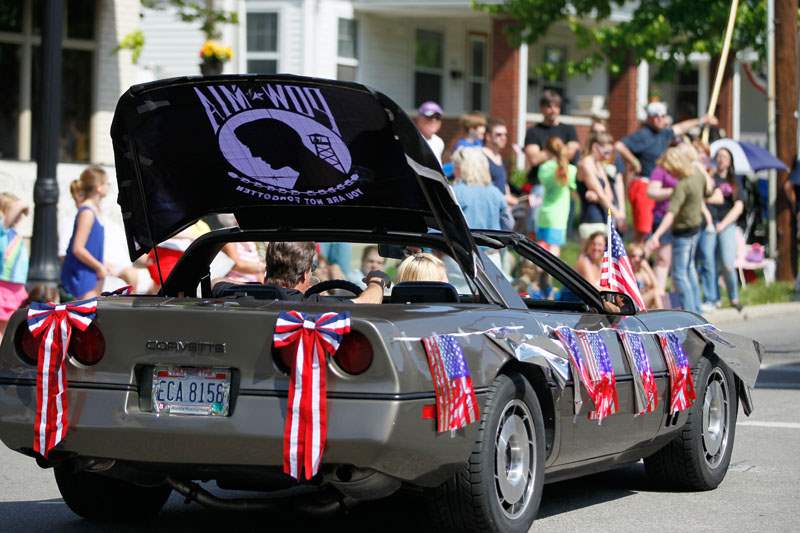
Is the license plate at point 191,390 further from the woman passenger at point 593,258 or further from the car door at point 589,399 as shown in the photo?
the woman passenger at point 593,258

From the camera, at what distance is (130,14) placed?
21.0 metres

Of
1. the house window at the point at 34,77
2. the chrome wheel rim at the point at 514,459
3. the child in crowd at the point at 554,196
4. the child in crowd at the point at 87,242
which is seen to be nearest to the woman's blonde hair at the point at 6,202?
the child in crowd at the point at 87,242

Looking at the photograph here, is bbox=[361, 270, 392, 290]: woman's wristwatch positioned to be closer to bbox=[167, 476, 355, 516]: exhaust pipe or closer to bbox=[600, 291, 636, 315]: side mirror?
bbox=[600, 291, 636, 315]: side mirror

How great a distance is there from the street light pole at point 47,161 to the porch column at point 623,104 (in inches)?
872

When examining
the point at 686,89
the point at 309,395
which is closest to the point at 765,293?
the point at 309,395

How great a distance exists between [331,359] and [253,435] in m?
0.39

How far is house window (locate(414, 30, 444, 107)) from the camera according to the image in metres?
33.2

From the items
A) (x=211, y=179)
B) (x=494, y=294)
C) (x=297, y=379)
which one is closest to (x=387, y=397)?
(x=297, y=379)

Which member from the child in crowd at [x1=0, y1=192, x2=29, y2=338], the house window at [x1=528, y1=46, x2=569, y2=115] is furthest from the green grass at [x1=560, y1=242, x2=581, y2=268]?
the child in crowd at [x1=0, y1=192, x2=29, y2=338]

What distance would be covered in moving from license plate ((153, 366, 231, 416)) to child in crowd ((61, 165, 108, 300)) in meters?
7.73

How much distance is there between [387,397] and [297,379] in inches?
13.1

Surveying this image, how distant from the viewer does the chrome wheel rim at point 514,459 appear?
254 inches

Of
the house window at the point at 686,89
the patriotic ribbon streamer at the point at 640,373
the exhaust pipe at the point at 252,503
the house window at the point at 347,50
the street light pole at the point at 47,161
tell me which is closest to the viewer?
the exhaust pipe at the point at 252,503

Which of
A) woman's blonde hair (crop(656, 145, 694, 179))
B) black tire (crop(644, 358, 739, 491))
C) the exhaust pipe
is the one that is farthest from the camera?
woman's blonde hair (crop(656, 145, 694, 179))
